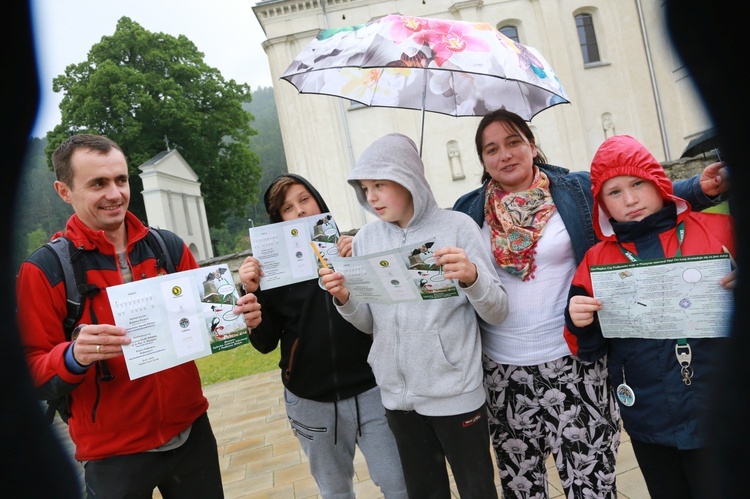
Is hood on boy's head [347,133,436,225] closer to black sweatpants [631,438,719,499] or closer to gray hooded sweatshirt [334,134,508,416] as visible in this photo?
gray hooded sweatshirt [334,134,508,416]

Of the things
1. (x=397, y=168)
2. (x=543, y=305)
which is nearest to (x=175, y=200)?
(x=397, y=168)

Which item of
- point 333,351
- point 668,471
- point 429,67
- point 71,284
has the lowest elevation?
point 668,471

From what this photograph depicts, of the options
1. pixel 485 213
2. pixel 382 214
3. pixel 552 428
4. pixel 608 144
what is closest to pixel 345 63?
pixel 382 214

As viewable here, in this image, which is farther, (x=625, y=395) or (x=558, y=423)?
(x=558, y=423)

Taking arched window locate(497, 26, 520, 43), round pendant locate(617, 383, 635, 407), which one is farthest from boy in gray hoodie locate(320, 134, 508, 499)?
arched window locate(497, 26, 520, 43)

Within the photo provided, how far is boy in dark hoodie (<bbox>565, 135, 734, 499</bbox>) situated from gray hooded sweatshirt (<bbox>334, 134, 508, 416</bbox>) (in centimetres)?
40

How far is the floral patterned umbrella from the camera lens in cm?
217

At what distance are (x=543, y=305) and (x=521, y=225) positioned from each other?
0.37 meters

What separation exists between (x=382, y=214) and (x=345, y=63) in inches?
29.3

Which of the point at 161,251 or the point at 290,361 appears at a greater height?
the point at 161,251

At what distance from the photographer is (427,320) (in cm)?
207

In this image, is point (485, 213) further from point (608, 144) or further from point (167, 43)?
point (167, 43)

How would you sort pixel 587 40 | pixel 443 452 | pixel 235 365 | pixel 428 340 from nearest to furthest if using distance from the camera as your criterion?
1. pixel 428 340
2. pixel 443 452
3. pixel 235 365
4. pixel 587 40

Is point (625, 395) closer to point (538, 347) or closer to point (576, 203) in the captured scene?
point (538, 347)
